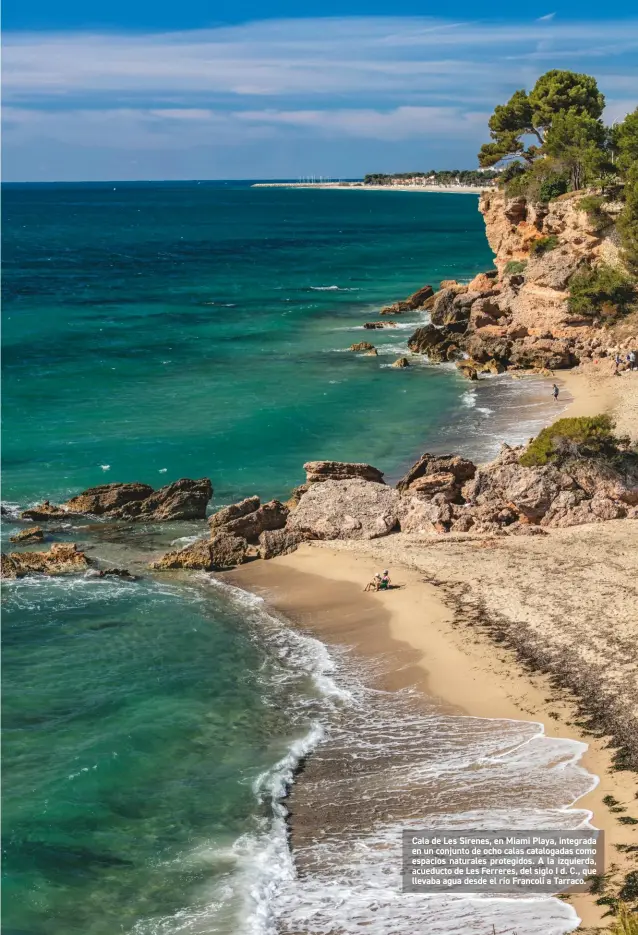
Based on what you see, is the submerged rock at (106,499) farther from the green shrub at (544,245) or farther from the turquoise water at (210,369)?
the green shrub at (544,245)

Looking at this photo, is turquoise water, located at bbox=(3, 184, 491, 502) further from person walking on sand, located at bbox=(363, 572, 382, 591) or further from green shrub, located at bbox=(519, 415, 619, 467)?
person walking on sand, located at bbox=(363, 572, 382, 591)

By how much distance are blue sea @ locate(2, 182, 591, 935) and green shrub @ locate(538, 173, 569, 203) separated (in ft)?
41.3

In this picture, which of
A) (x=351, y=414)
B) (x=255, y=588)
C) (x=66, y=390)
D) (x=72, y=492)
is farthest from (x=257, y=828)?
(x=66, y=390)

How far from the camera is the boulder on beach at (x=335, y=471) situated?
3453 centimetres

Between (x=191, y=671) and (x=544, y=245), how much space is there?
42.5m

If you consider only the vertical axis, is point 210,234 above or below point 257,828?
above

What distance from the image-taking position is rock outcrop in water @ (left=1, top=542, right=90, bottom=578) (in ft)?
98.3

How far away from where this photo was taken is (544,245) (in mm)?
58531

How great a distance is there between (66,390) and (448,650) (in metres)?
37.3

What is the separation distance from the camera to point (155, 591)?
2873cm

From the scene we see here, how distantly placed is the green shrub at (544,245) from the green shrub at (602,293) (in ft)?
15.6

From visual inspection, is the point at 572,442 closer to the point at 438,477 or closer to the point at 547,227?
the point at 438,477

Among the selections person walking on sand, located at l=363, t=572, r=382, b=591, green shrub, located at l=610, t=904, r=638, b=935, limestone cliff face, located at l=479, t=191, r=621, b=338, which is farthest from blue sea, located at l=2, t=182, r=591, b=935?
limestone cliff face, located at l=479, t=191, r=621, b=338

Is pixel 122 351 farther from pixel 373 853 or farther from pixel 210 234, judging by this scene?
pixel 210 234
